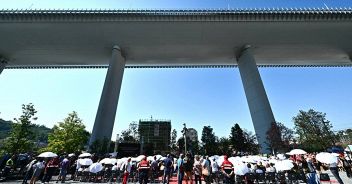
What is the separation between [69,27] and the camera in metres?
30.5

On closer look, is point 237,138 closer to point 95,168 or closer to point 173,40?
point 173,40

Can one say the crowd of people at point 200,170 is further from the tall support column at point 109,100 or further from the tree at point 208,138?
the tree at point 208,138

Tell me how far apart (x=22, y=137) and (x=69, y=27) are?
16.8m

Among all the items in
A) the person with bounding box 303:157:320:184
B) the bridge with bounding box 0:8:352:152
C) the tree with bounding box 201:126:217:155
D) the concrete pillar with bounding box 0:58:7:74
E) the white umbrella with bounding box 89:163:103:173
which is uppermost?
the bridge with bounding box 0:8:352:152

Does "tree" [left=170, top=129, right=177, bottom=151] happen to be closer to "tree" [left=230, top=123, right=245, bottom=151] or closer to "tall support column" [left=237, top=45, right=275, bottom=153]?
"tree" [left=230, top=123, right=245, bottom=151]

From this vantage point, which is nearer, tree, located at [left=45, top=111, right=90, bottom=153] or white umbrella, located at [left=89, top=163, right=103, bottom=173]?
white umbrella, located at [left=89, top=163, right=103, bottom=173]

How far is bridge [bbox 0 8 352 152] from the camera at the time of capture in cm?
2891

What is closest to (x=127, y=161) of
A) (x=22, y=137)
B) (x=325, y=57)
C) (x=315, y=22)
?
(x=22, y=137)

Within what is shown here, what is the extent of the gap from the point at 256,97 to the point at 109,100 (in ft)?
75.5

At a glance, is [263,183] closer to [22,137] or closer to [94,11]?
[22,137]

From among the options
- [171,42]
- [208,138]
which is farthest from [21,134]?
[208,138]

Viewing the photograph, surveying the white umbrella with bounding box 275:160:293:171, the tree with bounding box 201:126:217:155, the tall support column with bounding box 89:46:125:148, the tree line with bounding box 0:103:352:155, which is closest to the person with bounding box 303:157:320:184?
the white umbrella with bounding box 275:160:293:171

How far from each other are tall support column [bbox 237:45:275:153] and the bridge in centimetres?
15

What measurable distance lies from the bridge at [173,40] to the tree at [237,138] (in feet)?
70.9
